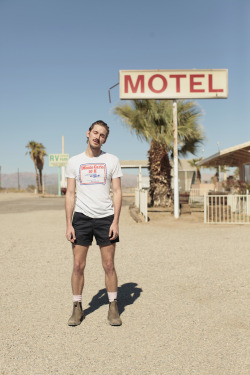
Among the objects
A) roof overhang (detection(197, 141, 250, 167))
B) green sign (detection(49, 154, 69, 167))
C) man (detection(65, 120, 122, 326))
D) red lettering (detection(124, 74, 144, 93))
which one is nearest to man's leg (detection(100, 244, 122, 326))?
man (detection(65, 120, 122, 326))

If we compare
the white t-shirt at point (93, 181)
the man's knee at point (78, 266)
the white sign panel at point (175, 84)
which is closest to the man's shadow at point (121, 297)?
the man's knee at point (78, 266)

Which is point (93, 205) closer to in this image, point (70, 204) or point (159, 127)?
point (70, 204)

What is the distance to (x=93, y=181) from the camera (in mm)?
3449

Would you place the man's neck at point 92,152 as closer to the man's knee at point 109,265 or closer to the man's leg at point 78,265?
the man's leg at point 78,265

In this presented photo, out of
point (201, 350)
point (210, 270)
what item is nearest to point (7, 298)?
point (201, 350)

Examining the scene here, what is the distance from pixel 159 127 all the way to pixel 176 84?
4.56 m

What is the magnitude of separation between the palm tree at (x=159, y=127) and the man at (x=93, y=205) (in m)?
13.9

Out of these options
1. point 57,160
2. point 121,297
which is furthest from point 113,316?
point 57,160

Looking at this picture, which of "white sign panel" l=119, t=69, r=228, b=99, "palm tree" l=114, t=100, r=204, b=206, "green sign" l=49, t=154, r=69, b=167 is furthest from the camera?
"green sign" l=49, t=154, r=69, b=167

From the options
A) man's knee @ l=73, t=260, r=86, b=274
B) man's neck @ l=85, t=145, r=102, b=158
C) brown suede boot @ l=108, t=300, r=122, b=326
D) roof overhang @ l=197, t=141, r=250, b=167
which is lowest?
brown suede boot @ l=108, t=300, r=122, b=326

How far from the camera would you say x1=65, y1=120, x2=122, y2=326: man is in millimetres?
3443

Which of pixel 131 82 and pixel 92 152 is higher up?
pixel 131 82

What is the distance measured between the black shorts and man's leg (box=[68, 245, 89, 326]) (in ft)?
0.25

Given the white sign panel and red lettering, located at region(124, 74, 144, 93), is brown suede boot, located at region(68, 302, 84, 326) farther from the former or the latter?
red lettering, located at region(124, 74, 144, 93)
